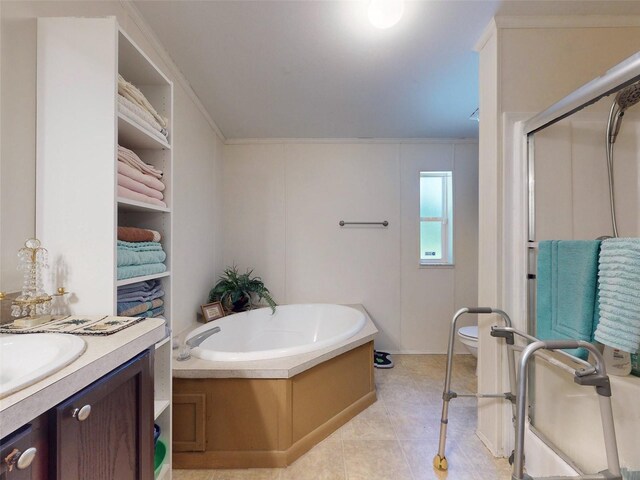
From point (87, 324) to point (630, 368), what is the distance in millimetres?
1961

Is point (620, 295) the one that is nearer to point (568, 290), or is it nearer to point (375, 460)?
point (568, 290)

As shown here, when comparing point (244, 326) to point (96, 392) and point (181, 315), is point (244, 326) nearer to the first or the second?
point (181, 315)

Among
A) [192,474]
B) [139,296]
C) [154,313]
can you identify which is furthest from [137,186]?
[192,474]

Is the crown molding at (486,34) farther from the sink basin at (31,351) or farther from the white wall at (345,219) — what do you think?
the sink basin at (31,351)

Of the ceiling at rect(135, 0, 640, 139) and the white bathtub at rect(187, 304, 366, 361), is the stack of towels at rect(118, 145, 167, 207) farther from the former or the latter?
the white bathtub at rect(187, 304, 366, 361)

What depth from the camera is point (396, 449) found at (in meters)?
1.57

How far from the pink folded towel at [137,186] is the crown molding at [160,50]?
2.96 feet

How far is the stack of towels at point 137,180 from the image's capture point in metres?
1.02

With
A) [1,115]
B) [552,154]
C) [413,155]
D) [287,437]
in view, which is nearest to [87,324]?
[1,115]

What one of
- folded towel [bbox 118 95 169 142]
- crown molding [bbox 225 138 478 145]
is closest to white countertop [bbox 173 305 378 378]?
folded towel [bbox 118 95 169 142]

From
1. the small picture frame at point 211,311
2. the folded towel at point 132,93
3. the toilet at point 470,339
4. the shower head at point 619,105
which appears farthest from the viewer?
the small picture frame at point 211,311

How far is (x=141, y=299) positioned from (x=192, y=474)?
0.96 metres

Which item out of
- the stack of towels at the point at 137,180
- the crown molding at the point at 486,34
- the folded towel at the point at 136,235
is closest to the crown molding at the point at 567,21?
the crown molding at the point at 486,34

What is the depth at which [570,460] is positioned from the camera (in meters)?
1.13
